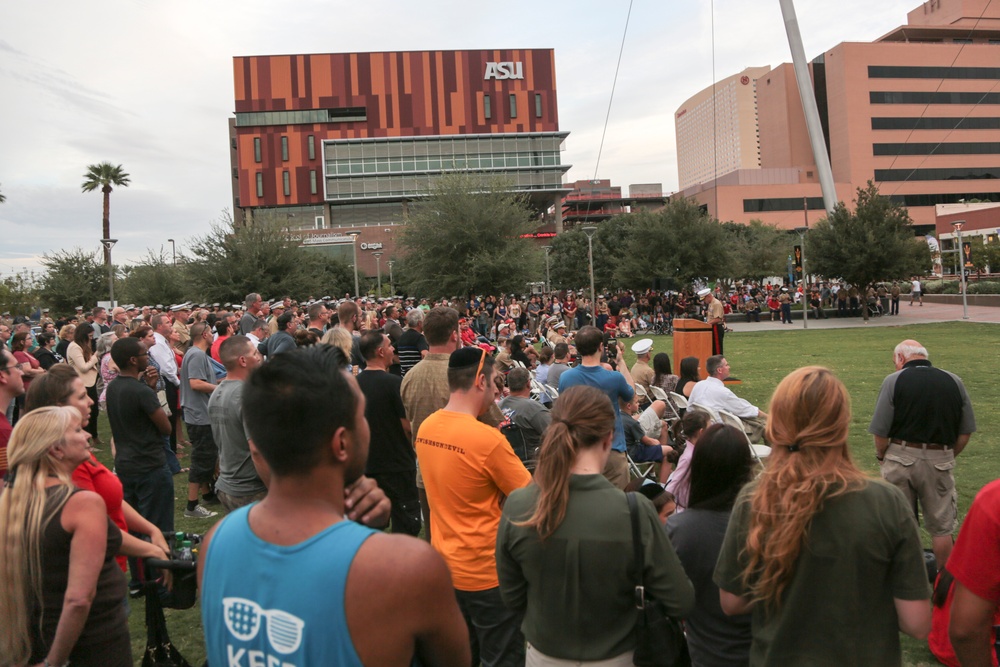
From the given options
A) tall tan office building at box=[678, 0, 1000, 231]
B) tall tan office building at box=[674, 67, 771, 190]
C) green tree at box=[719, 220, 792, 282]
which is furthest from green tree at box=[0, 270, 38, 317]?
tall tan office building at box=[674, 67, 771, 190]

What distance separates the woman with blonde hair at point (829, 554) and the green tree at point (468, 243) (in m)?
31.8

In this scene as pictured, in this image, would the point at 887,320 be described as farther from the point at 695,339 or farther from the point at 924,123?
the point at 924,123

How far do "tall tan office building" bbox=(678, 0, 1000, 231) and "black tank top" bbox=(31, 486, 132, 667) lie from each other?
90.9m

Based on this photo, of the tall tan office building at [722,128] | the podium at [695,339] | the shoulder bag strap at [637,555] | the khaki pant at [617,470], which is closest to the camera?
the shoulder bag strap at [637,555]

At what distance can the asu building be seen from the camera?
3081 inches

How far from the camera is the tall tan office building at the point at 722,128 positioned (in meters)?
136

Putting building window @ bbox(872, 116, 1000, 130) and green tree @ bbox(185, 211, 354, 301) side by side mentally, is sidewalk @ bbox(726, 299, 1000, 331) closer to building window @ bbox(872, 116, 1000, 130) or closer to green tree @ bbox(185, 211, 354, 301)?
green tree @ bbox(185, 211, 354, 301)

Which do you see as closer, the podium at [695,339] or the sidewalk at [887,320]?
the podium at [695,339]

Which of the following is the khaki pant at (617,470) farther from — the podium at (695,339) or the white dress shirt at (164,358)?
the podium at (695,339)

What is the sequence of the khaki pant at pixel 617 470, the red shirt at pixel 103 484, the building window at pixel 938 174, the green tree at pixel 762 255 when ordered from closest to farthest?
1. the red shirt at pixel 103 484
2. the khaki pant at pixel 617 470
3. the green tree at pixel 762 255
4. the building window at pixel 938 174

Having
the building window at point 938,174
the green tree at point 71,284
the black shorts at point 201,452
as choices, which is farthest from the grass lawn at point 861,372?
the building window at point 938,174

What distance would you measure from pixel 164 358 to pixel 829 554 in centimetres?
871

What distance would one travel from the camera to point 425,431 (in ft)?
12.2

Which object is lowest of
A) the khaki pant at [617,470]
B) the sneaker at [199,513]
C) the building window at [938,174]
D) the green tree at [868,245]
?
the sneaker at [199,513]
